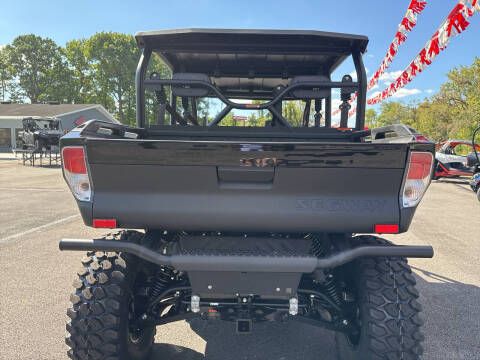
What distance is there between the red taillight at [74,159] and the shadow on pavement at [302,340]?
1.58 metres

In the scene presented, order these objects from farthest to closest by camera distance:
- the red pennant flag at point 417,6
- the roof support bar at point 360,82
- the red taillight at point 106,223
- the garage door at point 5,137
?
1. the garage door at point 5,137
2. the red pennant flag at point 417,6
3. the roof support bar at point 360,82
4. the red taillight at point 106,223

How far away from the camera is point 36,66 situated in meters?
56.8

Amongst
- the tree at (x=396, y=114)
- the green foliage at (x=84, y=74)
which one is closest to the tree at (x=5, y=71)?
the green foliage at (x=84, y=74)

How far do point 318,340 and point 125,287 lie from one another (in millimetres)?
1668

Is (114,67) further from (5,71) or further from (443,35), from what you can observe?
(443,35)

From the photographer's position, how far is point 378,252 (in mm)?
1800

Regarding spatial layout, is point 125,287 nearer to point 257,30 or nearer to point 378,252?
point 378,252

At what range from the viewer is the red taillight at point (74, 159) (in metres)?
1.80

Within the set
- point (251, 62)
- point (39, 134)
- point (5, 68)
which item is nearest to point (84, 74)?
point (5, 68)

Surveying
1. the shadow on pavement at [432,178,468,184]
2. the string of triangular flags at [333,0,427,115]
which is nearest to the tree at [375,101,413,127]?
the shadow on pavement at [432,178,468,184]

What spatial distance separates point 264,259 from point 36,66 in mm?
66768

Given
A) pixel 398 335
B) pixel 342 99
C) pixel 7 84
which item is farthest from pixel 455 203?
pixel 7 84

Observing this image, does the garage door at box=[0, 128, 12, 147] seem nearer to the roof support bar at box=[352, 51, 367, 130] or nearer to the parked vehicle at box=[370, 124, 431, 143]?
the roof support bar at box=[352, 51, 367, 130]

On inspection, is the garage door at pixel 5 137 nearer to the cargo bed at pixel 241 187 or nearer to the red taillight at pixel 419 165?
the cargo bed at pixel 241 187
